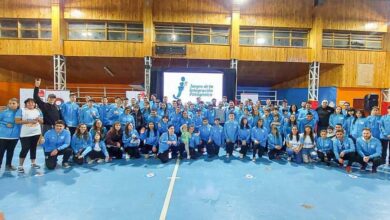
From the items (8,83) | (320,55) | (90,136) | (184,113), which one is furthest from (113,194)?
(8,83)

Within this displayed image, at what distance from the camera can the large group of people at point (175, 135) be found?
16.4 ft

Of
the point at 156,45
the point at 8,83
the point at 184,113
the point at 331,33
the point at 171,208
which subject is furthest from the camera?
the point at 8,83

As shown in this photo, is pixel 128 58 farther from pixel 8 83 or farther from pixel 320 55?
pixel 320 55

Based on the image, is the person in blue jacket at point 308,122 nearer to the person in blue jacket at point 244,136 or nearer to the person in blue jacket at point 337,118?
the person in blue jacket at point 337,118

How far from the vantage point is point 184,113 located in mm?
6953

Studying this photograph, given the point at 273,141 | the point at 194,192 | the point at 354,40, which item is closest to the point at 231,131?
the point at 273,141

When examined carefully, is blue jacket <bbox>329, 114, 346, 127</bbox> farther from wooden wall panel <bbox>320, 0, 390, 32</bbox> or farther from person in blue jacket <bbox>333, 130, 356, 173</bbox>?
wooden wall panel <bbox>320, 0, 390, 32</bbox>

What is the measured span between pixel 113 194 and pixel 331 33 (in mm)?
16750

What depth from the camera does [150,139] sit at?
246 inches

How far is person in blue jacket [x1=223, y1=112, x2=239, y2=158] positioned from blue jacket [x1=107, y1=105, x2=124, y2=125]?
3364 millimetres

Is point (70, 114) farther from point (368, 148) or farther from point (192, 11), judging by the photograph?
point (192, 11)

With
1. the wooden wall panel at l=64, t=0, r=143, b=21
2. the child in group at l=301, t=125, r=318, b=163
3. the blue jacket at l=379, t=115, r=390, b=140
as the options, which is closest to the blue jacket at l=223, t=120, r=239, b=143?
the child in group at l=301, t=125, r=318, b=163

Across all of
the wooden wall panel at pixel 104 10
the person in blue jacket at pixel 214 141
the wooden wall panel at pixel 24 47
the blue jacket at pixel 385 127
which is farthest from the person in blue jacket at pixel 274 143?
the wooden wall panel at pixel 24 47

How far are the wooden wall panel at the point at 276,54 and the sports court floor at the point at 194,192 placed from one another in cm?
1032
